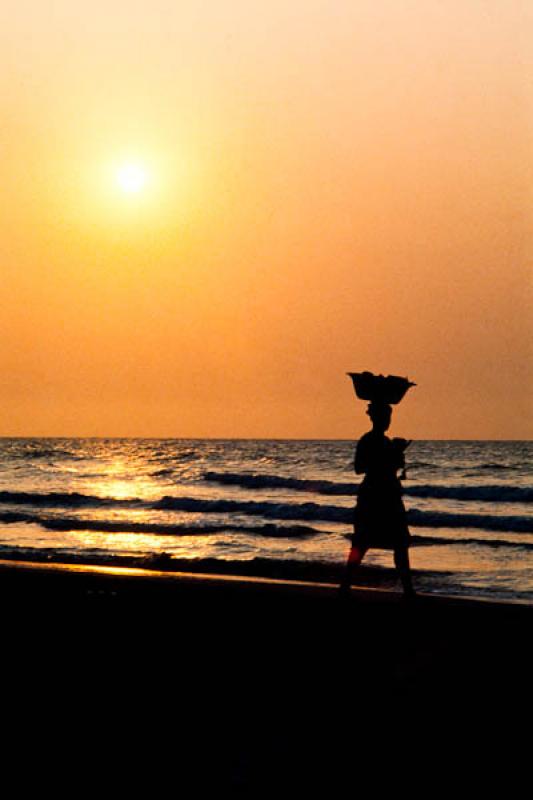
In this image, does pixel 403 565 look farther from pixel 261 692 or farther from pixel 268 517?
pixel 268 517

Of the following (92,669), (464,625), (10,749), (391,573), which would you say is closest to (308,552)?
(391,573)

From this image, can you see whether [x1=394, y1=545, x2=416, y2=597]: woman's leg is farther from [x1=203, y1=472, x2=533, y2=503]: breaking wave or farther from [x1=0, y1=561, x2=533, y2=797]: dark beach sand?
[x1=203, y1=472, x2=533, y2=503]: breaking wave

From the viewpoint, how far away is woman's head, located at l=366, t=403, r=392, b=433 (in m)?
8.42

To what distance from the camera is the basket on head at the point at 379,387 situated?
836 cm

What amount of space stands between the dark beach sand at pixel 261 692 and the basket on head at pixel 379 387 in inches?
67.9

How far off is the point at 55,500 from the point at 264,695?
88.6 ft

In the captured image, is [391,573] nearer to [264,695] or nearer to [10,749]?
[264,695]

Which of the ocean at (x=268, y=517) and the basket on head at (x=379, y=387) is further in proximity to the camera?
the ocean at (x=268, y=517)

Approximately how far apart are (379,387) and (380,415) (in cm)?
24

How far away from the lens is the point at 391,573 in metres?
14.8

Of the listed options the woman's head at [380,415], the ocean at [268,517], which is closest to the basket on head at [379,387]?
the woman's head at [380,415]

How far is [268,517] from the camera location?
2684 centimetres

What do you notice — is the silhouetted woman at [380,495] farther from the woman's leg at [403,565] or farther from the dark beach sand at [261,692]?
the dark beach sand at [261,692]

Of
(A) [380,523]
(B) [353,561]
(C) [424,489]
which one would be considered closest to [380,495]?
(A) [380,523]
